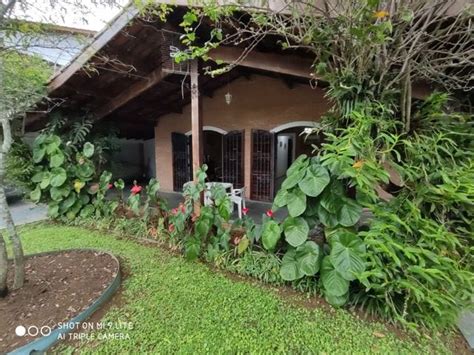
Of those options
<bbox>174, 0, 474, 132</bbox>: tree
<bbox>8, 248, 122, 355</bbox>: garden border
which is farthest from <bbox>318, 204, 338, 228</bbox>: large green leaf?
<bbox>8, 248, 122, 355</bbox>: garden border

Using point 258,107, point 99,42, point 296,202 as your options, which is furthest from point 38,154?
point 296,202

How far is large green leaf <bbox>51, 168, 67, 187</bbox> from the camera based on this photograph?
14.7 ft

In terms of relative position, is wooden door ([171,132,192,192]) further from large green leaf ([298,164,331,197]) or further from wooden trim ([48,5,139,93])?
large green leaf ([298,164,331,197])

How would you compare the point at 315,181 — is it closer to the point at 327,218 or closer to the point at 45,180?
the point at 327,218

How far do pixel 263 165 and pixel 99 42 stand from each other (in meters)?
4.09

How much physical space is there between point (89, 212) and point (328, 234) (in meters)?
4.34

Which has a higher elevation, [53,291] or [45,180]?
[45,180]

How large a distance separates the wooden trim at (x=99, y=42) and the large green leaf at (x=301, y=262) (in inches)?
131

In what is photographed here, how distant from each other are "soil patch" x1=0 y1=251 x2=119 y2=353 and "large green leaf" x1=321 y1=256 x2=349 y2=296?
2234 millimetres

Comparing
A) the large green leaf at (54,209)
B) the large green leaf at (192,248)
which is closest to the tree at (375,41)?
the large green leaf at (192,248)

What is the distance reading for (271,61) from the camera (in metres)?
3.32

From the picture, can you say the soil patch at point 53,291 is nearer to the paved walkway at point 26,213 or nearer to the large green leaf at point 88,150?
the large green leaf at point 88,150

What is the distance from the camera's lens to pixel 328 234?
2.49 m

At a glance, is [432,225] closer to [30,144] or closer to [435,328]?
[435,328]
